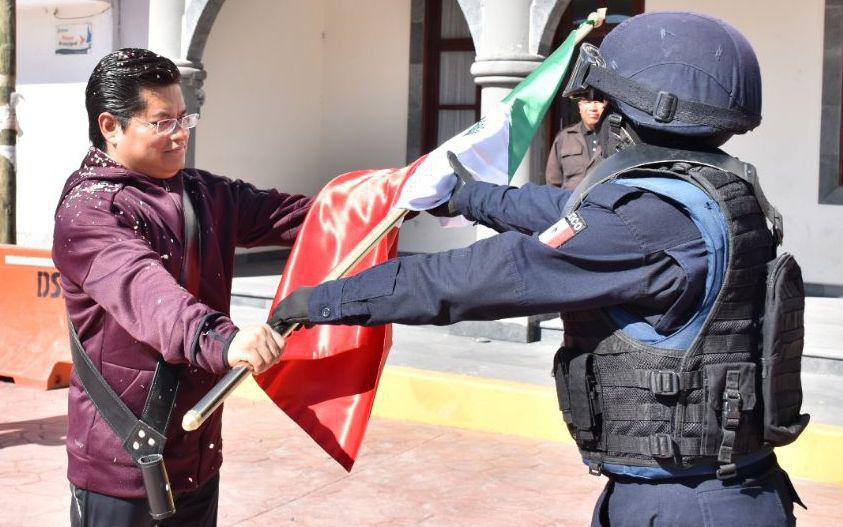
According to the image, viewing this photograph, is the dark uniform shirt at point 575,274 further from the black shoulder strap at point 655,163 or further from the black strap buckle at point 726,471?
the black strap buckle at point 726,471

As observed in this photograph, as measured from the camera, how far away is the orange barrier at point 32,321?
771 cm

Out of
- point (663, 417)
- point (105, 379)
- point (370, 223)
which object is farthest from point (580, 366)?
point (370, 223)

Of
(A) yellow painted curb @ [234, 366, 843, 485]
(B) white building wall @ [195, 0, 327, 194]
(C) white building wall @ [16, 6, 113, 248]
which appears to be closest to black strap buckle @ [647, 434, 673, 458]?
(A) yellow painted curb @ [234, 366, 843, 485]

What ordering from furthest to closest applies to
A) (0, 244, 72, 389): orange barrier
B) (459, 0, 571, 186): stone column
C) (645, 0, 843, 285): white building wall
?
(645, 0, 843, 285): white building wall → (459, 0, 571, 186): stone column → (0, 244, 72, 389): orange barrier

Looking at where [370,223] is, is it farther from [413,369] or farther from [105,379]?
[413,369]

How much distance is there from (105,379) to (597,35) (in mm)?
8911

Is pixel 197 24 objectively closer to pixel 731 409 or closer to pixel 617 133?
pixel 617 133

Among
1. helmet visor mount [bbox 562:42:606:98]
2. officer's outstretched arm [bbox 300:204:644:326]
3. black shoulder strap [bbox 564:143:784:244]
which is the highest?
helmet visor mount [bbox 562:42:606:98]

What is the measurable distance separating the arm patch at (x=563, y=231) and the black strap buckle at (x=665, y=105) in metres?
0.29

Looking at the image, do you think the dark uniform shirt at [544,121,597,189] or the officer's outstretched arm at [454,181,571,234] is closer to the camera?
the officer's outstretched arm at [454,181,571,234]

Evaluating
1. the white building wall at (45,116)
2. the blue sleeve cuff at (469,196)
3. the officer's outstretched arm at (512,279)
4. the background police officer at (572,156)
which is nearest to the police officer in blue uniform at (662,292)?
the officer's outstretched arm at (512,279)

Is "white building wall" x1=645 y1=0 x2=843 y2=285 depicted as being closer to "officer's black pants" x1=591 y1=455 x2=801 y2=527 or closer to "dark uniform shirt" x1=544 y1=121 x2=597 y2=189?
"dark uniform shirt" x1=544 y1=121 x2=597 y2=189

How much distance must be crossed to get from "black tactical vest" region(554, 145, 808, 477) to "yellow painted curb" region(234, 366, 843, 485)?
371cm

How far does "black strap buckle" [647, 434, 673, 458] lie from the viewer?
225 centimetres
